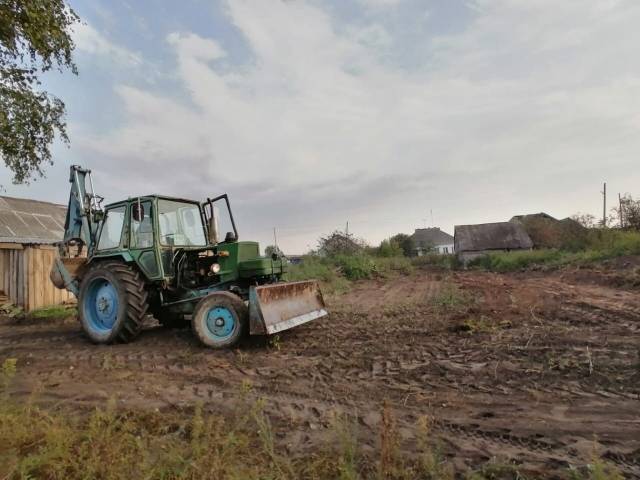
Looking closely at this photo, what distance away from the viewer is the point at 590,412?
10.4ft

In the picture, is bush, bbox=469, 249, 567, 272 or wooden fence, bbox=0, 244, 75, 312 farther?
bush, bbox=469, 249, 567, 272

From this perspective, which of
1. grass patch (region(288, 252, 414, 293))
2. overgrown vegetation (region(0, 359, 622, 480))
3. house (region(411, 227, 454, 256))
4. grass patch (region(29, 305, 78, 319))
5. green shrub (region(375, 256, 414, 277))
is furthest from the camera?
house (region(411, 227, 454, 256))

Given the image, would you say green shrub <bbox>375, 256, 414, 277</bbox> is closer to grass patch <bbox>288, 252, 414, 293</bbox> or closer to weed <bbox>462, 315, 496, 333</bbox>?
grass patch <bbox>288, 252, 414, 293</bbox>

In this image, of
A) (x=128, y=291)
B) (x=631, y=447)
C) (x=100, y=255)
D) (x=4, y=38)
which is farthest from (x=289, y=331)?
(x=4, y=38)

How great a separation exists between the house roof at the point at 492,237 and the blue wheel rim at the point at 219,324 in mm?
34991

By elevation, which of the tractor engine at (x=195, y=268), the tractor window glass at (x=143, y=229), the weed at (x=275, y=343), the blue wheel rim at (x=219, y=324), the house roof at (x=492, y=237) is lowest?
the weed at (x=275, y=343)

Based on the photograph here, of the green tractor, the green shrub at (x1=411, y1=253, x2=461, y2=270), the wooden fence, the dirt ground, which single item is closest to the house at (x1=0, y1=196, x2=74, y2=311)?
the wooden fence

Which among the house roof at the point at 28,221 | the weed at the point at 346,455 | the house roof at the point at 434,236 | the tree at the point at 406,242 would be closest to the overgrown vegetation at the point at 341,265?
the house roof at the point at 28,221

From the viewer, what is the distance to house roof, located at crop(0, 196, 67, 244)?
14.9 m

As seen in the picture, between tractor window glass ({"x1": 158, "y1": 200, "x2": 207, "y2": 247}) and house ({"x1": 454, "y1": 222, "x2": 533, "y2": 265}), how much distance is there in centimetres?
3114

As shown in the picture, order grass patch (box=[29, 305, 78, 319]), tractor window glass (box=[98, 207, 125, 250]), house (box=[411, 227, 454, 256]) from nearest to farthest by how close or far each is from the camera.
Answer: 1. tractor window glass (box=[98, 207, 125, 250])
2. grass patch (box=[29, 305, 78, 319])
3. house (box=[411, 227, 454, 256])

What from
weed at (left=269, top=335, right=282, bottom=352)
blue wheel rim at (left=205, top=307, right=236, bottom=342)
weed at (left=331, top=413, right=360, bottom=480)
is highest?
blue wheel rim at (left=205, top=307, right=236, bottom=342)

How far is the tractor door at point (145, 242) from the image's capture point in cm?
634

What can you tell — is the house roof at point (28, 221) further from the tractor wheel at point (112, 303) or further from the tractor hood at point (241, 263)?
the tractor hood at point (241, 263)
